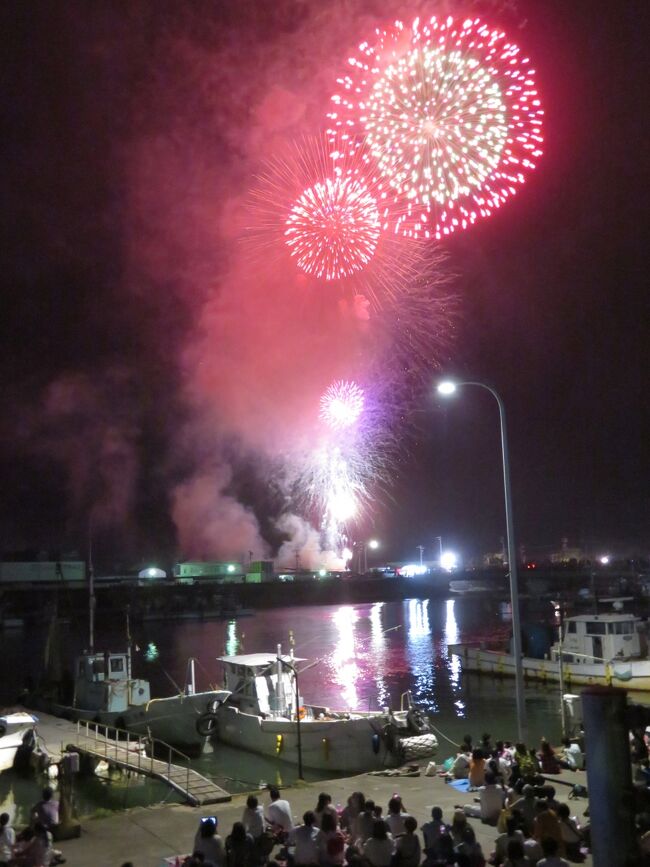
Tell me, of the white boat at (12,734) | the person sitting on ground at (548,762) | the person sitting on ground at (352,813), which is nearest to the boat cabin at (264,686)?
the white boat at (12,734)

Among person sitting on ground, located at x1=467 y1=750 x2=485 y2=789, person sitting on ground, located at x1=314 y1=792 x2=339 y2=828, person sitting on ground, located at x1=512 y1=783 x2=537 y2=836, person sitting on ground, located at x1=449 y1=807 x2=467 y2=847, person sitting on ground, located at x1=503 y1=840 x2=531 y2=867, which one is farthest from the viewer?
person sitting on ground, located at x1=467 y1=750 x2=485 y2=789

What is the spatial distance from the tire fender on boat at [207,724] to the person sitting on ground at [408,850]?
2126 cm

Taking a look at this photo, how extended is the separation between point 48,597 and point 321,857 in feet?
442

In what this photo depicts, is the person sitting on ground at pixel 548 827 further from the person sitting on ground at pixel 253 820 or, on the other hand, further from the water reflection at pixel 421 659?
the water reflection at pixel 421 659

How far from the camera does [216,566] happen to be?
179000 mm

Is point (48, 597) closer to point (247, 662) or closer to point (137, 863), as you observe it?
point (247, 662)

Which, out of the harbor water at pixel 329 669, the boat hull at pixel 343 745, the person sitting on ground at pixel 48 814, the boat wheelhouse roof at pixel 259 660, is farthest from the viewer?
the boat wheelhouse roof at pixel 259 660

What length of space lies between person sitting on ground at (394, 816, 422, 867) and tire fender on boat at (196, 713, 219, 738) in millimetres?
21264

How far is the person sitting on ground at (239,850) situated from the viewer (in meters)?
10.6

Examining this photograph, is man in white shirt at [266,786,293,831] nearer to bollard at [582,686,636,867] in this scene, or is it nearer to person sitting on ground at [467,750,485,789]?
person sitting on ground at [467,750,485,789]

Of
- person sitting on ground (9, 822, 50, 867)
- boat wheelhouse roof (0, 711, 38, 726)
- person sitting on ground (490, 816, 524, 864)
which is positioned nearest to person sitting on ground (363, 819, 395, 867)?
person sitting on ground (490, 816, 524, 864)

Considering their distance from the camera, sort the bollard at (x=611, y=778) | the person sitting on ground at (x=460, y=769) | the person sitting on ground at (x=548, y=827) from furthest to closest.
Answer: the person sitting on ground at (x=460, y=769) → the person sitting on ground at (x=548, y=827) → the bollard at (x=611, y=778)

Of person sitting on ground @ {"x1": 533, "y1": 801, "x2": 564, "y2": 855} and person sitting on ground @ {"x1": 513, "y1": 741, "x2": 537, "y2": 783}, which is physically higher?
person sitting on ground @ {"x1": 533, "y1": 801, "x2": 564, "y2": 855}

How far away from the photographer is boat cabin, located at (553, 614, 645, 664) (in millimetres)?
41031
